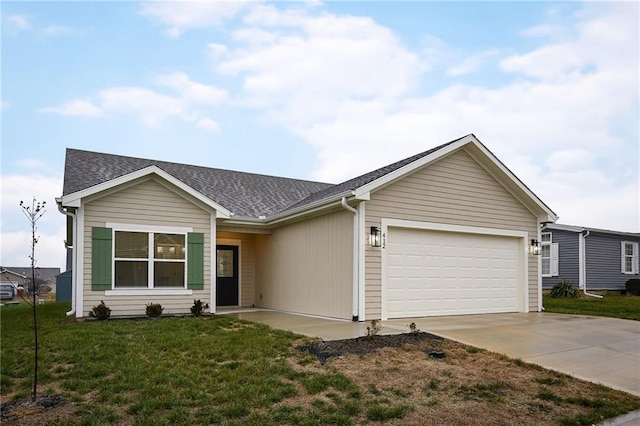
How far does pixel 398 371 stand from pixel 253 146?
59.6 ft

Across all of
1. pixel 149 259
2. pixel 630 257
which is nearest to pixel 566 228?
pixel 630 257

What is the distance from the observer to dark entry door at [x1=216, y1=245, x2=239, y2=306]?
1489 centimetres

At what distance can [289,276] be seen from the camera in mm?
13078

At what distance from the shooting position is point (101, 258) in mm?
10844

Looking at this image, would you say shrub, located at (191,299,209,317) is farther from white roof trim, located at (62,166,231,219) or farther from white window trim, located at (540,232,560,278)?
white window trim, located at (540,232,560,278)

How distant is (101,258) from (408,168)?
7.36 metres

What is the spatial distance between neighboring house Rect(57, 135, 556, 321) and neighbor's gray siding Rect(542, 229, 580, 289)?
9507mm

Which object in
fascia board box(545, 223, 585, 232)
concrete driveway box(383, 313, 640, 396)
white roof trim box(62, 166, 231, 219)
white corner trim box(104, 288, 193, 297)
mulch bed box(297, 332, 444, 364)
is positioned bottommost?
concrete driveway box(383, 313, 640, 396)

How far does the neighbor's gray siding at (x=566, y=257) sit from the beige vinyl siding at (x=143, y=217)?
16633mm

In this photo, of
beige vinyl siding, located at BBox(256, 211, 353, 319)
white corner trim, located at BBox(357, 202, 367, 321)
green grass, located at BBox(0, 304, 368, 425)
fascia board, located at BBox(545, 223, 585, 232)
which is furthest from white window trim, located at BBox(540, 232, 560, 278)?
green grass, located at BBox(0, 304, 368, 425)

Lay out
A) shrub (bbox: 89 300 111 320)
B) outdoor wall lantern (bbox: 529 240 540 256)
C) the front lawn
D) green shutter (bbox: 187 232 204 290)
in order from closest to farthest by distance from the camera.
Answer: the front lawn → shrub (bbox: 89 300 111 320) → green shutter (bbox: 187 232 204 290) → outdoor wall lantern (bbox: 529 240 540 256)

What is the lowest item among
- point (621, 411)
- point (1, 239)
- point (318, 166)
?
point (621, 411)

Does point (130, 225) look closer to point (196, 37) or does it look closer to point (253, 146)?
point (196, 37)

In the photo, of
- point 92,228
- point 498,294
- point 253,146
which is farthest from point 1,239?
point 253,146
